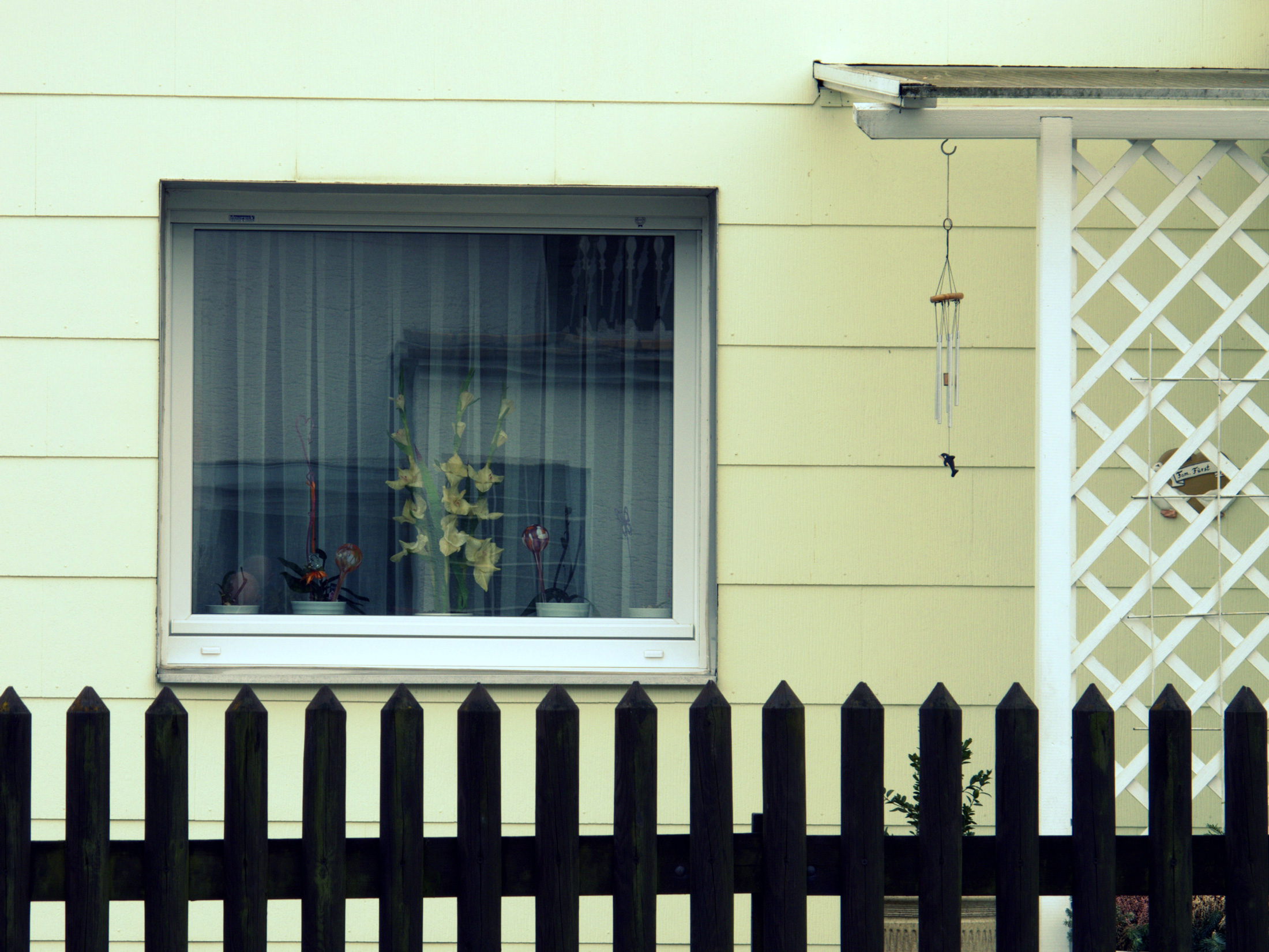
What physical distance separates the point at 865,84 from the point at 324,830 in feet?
6.92

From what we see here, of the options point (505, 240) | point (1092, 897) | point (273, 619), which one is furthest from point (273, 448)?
point (1092, 897)

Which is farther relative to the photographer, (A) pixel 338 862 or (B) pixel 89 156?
(B) pixel 89 156

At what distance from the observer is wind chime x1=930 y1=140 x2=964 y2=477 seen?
10.3ft

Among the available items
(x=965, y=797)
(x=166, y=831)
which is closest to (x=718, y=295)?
(x=965, y=797)

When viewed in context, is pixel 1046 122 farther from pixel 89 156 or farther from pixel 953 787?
pixel 89 156

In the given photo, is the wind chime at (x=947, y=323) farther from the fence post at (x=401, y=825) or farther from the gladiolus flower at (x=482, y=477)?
the fence post at (x=401, y=825)

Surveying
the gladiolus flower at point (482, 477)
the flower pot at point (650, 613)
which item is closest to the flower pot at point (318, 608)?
the gladiolus flower at point (482, 477)

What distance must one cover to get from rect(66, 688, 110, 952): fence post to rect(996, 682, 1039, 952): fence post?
4.64 ft

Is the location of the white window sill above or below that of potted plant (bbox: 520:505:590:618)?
below

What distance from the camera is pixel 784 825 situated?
5.82ft

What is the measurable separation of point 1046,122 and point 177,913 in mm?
2463

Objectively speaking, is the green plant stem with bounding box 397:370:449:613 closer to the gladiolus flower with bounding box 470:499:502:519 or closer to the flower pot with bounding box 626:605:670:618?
the gladiolus flower with bounding box 470:499:502:519

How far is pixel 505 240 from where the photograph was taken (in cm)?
351

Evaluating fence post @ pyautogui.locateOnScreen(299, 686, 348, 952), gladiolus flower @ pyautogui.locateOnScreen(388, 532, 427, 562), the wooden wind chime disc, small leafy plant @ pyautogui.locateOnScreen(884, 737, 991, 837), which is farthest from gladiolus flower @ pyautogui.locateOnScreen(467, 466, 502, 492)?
the wooden wind chime disc
